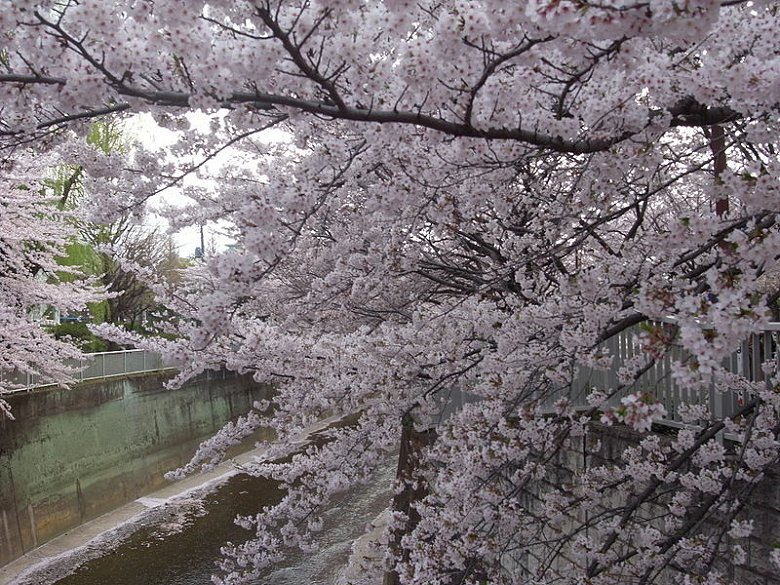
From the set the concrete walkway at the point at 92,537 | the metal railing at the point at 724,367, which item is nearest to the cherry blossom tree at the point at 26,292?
the concrete walkway at the point at 92,537

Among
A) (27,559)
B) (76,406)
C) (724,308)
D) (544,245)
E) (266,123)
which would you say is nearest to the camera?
(724,308)

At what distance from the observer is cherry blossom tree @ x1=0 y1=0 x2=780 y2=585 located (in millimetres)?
2213

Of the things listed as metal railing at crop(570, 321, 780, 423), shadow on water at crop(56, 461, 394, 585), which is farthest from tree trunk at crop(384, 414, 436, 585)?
shadow on water at crop(56, 461, 394, 585)

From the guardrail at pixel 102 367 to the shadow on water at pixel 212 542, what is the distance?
11.9 ft

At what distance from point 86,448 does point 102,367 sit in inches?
88.5

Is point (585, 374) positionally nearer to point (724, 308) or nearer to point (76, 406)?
point (724, 308)

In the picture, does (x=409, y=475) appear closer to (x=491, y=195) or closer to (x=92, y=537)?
(x=491, y=195)

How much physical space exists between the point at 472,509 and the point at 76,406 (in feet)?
43.4

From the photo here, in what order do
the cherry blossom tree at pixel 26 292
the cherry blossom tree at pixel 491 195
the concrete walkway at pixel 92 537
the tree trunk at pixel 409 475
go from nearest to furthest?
the cherry blossom tree at pixel 491 195 < the tree trunk at pixel 409 475 < the concrete walkway at pixel 92 537 < the cherry blossom tree at pixel 26 292

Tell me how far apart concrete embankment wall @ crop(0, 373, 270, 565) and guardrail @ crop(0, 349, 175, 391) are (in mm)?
244

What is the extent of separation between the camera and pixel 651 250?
3389 millimetres

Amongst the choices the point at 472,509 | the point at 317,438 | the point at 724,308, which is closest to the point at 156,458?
the point at 317,438

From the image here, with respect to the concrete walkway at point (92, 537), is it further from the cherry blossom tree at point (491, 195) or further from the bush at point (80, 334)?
the bush at point (80, 334)

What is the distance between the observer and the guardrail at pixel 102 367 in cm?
1301
